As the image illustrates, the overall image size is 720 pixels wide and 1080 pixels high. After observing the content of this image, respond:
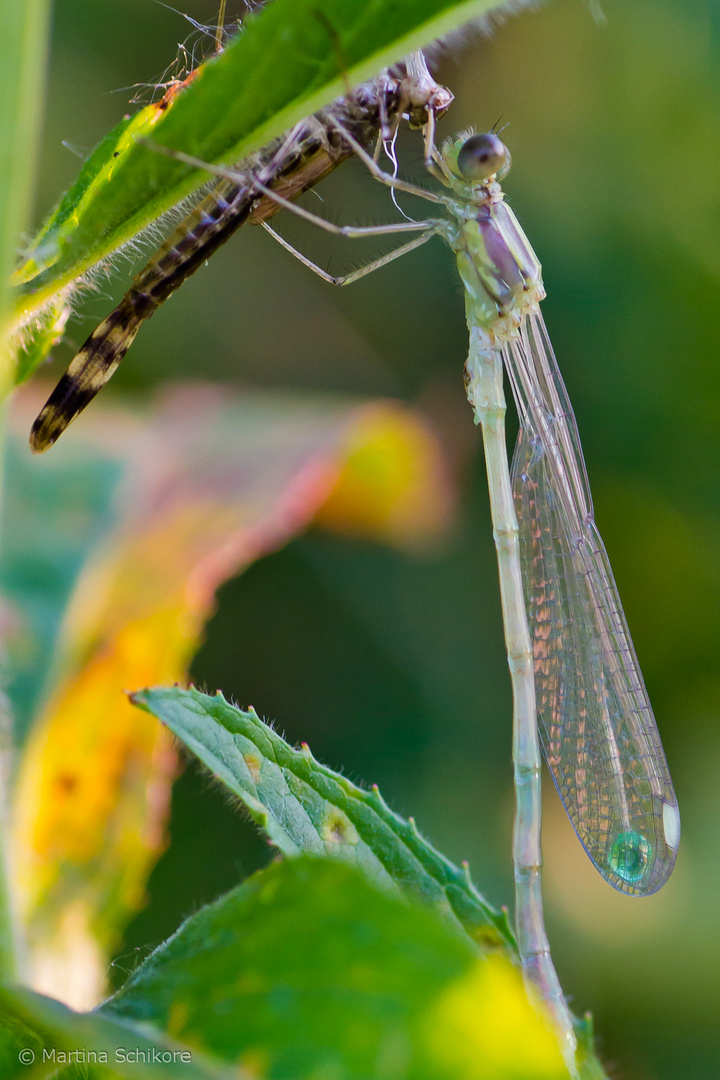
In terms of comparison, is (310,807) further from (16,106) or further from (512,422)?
(512,422)

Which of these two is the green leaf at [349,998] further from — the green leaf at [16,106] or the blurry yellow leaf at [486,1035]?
the green leaf at [16,106]

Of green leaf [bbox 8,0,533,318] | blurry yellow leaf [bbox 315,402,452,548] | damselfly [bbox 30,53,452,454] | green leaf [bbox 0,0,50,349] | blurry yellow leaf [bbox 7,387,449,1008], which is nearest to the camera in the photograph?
green leaf [bbox 0,0,50,349]

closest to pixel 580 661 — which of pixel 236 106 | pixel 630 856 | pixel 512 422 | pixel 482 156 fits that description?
pixel 630 856

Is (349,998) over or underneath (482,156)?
underneath

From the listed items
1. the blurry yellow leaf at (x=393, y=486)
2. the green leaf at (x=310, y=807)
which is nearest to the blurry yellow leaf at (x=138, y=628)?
the blurry yellow leaf at (x=393, y=486)

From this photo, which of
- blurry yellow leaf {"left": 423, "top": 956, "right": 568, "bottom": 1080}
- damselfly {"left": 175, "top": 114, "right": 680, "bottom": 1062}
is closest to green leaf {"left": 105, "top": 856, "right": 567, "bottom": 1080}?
blurry yellow leaf {"left": 423, "top": 956, "right": 568, "bottom": 1080}

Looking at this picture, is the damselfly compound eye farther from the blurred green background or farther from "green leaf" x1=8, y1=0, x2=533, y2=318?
"green leaf" x1=8, y1=0, x2=533, y2=318

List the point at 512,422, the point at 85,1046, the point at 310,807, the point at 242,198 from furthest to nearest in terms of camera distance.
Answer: the point at 512,422, the point at 242,198, the point at 310,807, the point at 85,1046
